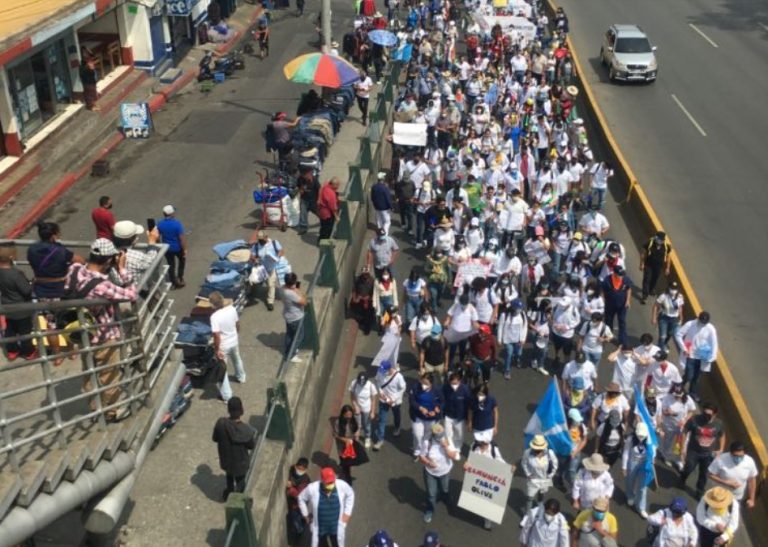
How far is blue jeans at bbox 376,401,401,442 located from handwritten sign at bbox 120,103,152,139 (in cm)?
1350

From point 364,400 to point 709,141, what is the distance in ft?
55.6

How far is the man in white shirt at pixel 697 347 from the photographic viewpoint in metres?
14.1

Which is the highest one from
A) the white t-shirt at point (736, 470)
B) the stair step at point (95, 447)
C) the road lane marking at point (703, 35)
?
the stair step at point (95, 447)

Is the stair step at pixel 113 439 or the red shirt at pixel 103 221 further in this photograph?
the red shirt at pixel 103 221

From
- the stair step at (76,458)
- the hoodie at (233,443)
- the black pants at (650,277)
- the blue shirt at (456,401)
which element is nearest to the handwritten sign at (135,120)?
the black pants at (650,277)

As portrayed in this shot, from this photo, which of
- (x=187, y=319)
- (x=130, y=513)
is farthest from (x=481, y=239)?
(x=130, y=513)

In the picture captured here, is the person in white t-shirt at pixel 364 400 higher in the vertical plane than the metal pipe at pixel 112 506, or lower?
lower

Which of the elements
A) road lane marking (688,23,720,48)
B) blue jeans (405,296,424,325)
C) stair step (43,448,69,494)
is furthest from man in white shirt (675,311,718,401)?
road lane marking (688,23,720,48)

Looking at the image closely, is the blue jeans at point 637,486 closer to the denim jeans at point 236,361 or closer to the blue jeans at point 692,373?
the blue jeans at point 692,373

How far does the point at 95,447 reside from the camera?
324 inches

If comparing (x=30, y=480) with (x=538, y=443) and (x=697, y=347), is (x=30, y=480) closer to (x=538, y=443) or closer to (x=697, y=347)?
(x=538, y=443)

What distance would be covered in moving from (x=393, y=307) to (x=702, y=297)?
6854 mm

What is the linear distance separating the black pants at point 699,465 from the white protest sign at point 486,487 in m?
2.90

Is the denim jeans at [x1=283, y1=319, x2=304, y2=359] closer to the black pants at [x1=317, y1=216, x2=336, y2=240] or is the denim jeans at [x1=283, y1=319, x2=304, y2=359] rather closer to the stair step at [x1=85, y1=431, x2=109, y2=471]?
the black pants at [x1=317, y1=216, x2=336, y2=240]
